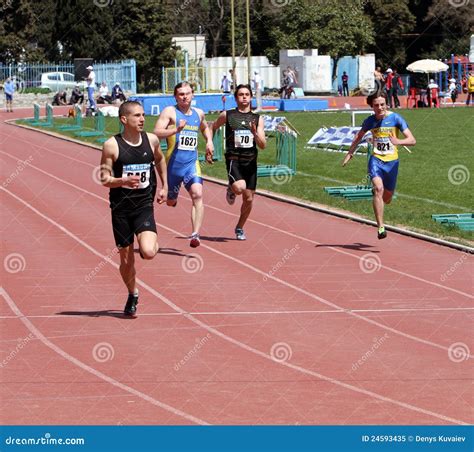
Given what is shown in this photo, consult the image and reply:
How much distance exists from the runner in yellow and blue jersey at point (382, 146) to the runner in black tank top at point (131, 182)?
16.4ft

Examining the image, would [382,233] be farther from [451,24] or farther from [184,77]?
[451,24]

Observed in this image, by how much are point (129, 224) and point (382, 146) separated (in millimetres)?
5520

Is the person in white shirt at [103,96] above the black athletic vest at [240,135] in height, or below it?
below

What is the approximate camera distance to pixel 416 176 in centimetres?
2453

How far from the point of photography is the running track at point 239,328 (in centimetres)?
849

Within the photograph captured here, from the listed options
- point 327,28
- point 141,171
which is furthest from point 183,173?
point 327,28

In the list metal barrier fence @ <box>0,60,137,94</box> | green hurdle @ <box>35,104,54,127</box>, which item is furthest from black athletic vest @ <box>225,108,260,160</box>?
metal barrier fence @ <box>0,60,137,94</box>

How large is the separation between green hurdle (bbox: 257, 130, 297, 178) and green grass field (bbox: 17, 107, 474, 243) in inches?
10.8

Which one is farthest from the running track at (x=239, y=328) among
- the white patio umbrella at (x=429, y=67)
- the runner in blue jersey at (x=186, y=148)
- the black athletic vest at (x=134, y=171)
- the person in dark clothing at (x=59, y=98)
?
the white patio umbrella at (x=429, y=67)

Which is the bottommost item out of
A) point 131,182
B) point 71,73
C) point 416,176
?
point 71,73

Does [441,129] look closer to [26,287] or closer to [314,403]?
[26,287]

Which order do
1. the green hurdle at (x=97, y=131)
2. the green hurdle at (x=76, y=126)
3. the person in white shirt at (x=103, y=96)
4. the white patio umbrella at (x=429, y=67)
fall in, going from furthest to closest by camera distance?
the white patio umbrella at (x=429, y=67), the person in white shirt at (x=103, y=96), the green hurdle at (x=76, y=126), the green hurdle at (x=97, y=131)

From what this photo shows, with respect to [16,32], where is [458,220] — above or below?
below

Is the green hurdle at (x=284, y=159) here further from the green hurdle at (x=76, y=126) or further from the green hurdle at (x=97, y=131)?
the green hurdle at (x=76, y=126)
